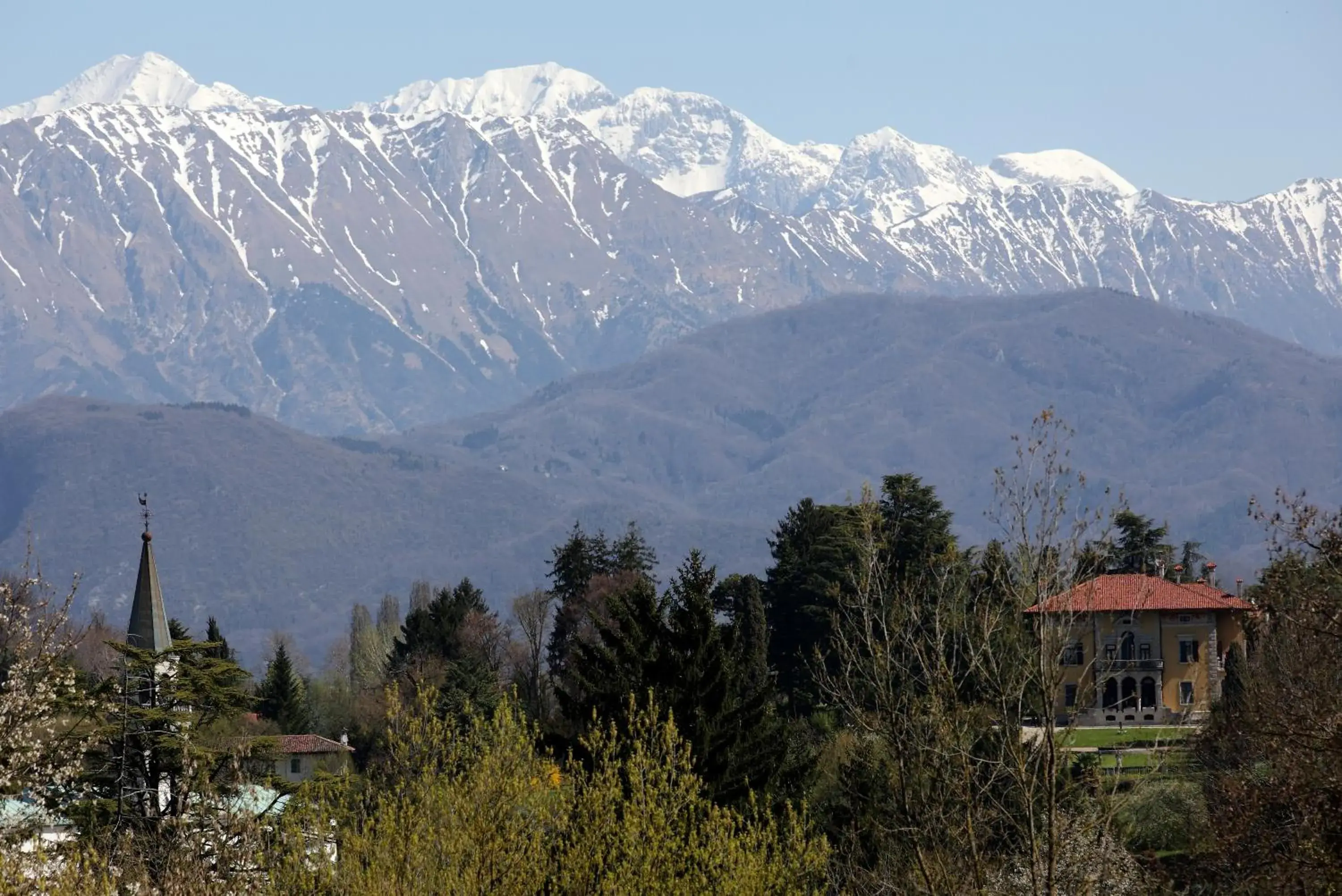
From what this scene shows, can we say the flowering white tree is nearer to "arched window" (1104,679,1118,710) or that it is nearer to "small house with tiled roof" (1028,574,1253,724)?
"small house with tiled roof" (1028,574,1253,724)

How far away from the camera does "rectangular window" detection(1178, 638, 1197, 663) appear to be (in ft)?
361

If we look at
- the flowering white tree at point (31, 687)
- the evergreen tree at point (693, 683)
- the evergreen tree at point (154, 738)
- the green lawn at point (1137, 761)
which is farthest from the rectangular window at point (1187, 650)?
the flowering white tree at point (31, 687)

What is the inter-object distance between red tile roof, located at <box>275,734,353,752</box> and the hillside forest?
34659mm

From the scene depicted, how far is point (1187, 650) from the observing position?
362 feet

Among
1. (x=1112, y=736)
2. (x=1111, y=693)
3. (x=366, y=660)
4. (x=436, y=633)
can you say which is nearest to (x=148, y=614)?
(x=1112, y=736)

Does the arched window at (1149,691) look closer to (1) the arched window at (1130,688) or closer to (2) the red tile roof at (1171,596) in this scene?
(1) the arched window at (1130,688)

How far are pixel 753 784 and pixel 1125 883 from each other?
56.9 feet

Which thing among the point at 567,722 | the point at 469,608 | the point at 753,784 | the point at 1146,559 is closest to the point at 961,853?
the point at 753,784

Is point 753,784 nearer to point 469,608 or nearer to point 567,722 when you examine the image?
point 567,722

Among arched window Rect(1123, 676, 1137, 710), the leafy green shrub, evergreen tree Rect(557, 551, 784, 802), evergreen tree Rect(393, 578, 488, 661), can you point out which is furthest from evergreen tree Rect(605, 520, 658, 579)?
evergreen tree Rect(557, 551, 784, 802)

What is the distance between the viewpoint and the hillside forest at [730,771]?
89.8 ft

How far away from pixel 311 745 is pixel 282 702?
Answer: 12474 mm

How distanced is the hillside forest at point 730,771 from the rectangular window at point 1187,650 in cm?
4762

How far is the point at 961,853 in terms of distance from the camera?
33.9 meters
